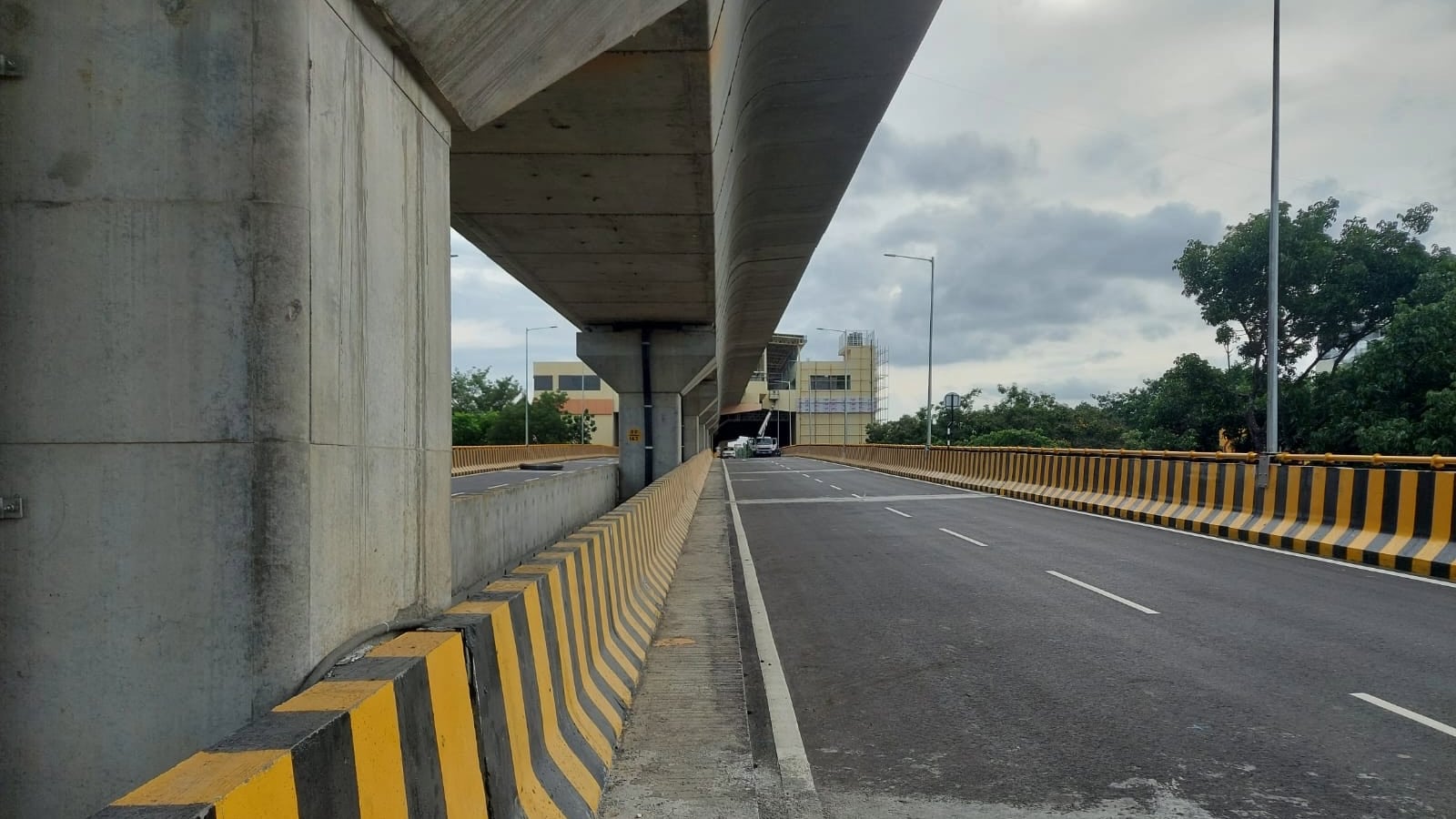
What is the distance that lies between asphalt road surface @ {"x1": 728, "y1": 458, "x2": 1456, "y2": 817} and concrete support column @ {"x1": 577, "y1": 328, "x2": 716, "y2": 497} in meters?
13.1

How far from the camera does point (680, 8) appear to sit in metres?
6.75

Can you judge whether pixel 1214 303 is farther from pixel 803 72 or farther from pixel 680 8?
pixel 680 8

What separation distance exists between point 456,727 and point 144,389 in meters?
1.61

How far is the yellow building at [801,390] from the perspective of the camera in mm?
101438

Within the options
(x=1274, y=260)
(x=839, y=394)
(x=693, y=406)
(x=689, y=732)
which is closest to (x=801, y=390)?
(x=839, y=394)

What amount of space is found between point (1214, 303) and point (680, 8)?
27.6 metres

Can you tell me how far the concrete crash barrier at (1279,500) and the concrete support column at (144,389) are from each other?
40.2 ft

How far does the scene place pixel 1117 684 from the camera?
258 inches

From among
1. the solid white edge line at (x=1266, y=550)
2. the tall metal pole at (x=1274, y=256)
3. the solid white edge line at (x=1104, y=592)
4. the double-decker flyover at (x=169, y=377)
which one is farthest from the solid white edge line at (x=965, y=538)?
the double-decker flyover at (x=169, y=377)

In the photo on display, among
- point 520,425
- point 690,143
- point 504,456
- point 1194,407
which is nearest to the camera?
point 690,143

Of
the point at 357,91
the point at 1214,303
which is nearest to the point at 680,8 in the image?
the point at 357,91

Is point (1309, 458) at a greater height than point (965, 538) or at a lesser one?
greater

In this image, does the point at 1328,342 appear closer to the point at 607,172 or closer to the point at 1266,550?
the point at 1266,550

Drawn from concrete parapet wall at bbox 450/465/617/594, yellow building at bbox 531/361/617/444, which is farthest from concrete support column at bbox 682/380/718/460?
yellow building at bbox 531/361/617/444
